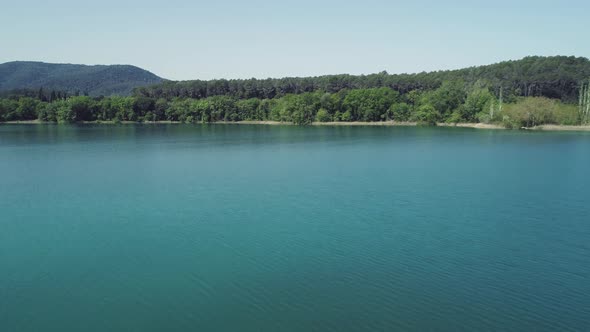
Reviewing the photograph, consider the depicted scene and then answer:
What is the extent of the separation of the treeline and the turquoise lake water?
52.5 metres

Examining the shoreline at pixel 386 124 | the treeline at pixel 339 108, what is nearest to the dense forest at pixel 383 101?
the treeline at pixel 339 108

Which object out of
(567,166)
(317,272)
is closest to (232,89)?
(567,166)

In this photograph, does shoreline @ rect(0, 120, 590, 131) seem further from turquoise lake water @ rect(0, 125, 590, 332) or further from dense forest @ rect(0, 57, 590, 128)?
turquoise lake water @ rect(0, 125, 590, 332)

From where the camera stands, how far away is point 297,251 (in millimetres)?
13992

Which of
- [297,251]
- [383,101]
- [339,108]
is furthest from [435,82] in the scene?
[297,251]

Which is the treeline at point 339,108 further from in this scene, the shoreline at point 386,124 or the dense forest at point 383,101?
the shoreline at point 386,124

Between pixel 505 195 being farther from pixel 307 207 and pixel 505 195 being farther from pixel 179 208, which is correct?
pixel 179 208

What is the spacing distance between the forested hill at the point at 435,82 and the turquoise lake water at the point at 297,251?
73838mm

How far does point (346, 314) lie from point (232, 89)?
117 m

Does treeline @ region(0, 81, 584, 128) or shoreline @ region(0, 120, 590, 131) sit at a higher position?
treeline @ region(0, 81, 584, 128)

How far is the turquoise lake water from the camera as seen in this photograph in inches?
394

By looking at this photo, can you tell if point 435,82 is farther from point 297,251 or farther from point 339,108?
point 297,251

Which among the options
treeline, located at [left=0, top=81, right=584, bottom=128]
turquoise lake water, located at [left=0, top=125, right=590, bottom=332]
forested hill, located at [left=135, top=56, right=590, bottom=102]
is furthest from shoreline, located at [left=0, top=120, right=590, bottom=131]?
turquoise lake water, located at [left=0, top=125, right=590, bottom=332]

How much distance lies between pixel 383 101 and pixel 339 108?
1038 cm
